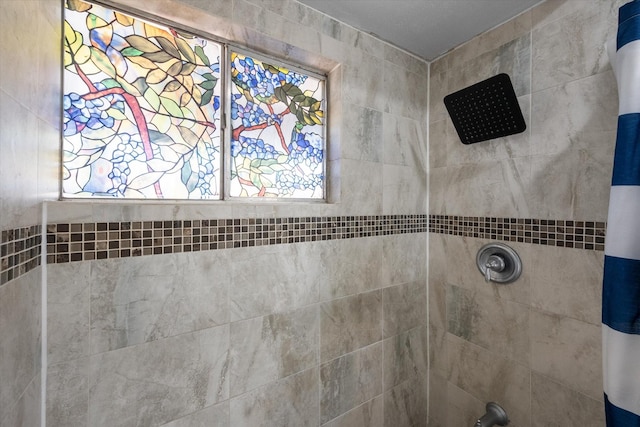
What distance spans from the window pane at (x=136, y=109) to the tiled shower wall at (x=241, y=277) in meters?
0.07

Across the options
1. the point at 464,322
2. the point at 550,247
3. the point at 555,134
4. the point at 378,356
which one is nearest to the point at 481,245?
the point at 550,247

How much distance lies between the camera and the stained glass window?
32.8 inches

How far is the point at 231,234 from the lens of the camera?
3.17 ft

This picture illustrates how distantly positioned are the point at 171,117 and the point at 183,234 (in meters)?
0.43

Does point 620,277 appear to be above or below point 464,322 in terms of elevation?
above

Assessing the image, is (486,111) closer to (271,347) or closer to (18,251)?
(271,347)

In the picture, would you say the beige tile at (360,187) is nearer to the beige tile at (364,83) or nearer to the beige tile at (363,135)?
the beige tile at (363,135)

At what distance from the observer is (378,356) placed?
134cm

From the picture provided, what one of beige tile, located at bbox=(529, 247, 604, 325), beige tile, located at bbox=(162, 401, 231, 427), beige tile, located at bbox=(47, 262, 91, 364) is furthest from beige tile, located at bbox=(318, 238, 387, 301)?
beige tile, located at bbox=(47, 262, 91, 364)

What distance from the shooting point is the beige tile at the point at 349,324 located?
118 centimetres

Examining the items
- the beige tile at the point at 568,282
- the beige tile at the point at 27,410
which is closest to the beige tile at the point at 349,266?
the beige tile at the point at 568,282

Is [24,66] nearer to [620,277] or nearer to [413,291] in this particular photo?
[620,277]

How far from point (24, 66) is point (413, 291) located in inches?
64.8

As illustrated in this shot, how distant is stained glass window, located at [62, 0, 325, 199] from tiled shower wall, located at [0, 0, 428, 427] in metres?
0.08
